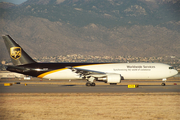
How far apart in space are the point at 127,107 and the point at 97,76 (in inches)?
985

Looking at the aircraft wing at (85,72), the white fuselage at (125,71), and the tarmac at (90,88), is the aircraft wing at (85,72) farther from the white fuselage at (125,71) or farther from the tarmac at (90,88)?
the tarmac at (90,88)

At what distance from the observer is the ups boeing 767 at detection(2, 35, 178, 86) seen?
163 ft

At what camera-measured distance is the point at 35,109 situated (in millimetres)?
22547

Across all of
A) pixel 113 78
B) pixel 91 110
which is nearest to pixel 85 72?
pixel 113 78

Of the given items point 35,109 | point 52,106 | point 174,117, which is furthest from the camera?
point 52,106

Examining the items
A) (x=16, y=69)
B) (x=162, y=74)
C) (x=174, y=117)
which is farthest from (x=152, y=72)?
(x=174, y=117)

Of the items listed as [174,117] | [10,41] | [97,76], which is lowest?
[174,117]

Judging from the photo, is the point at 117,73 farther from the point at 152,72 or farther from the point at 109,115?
the point at 109,115

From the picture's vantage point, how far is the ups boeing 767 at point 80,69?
4956cm

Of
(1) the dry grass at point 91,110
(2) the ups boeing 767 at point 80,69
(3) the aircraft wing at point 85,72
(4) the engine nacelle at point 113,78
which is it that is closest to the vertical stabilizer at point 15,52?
(2) the ups boeing 767 at point 80,69

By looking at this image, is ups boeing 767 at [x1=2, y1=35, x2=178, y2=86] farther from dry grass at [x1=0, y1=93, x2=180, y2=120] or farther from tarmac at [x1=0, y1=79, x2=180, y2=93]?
dry grass at [x1=0, y1=93, x2=180, y2=120]

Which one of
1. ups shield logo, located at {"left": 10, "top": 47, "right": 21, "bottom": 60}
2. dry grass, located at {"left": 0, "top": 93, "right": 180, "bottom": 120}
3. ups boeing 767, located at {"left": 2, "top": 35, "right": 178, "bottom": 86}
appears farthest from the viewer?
ups shield logo, located at {"left": 10, "top": 47, "right": 21, "bottom": 60}

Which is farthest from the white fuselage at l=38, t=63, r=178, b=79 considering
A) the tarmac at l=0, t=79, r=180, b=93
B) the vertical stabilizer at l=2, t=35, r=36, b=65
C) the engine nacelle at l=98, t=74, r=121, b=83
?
the vertical stabilizer at l=2, t=35, r=36, b=65

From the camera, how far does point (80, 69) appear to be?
49.8 meters
